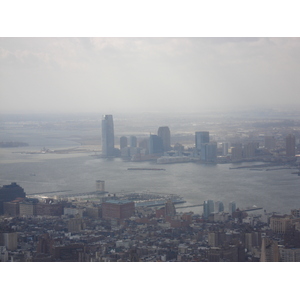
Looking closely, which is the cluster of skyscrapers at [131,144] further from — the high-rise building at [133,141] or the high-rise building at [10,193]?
the high-rise building at [10,193]

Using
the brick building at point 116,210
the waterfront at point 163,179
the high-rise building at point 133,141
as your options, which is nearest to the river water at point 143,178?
the waterfront at point 163,179

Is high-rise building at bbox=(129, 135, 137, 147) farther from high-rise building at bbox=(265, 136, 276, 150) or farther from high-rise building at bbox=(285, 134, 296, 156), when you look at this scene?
Result: high-rise building at bbox=(285, 134, 296, 156)

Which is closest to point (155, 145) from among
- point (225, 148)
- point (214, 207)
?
point (225, 148)

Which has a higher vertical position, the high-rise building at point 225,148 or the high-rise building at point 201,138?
the high-rise building at point 201,138

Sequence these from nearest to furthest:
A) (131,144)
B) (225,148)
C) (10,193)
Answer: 1. (10,193)
2. (225,148)
3. (131,144)

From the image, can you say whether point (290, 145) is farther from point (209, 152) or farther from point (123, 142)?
point (123, 142)

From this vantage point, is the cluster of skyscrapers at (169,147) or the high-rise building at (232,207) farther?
the cluster of skyscrapers at (169,147)

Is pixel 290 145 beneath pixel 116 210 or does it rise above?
A: above

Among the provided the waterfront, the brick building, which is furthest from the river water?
the brick building
